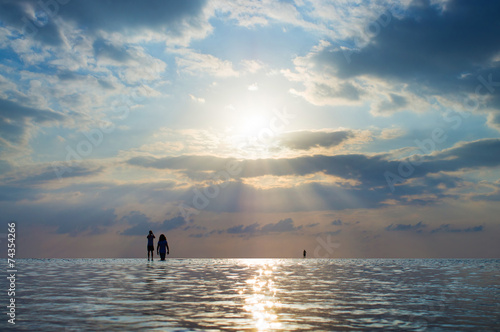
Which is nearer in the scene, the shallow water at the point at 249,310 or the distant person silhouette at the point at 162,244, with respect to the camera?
the shallow water at the point at 249,310

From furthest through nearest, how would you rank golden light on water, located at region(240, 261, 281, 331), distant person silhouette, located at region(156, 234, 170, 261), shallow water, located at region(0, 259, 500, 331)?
distant person silhouette, located at region(156, 234, 170, 261) < golden light on water, located at region(240, 261, 281, 331) < shallow water, located at region(0, 259, 500, 331)

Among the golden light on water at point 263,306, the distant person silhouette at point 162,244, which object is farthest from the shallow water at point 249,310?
the distant person silhouette at point 162,244

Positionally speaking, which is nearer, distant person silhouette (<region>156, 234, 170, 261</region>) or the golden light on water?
the golden light on water

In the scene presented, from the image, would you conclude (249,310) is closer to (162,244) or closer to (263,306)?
(263,306)

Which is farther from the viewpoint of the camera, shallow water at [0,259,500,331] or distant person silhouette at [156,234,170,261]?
distant person silhouette at [156,234,170,261]

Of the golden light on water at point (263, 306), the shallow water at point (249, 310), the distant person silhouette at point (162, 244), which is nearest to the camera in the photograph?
the shallow water at point (249, 310)

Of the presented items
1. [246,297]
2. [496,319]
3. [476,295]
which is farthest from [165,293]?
[476,295]

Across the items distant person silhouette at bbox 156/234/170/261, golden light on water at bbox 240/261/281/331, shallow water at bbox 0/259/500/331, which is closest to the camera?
shallow water at bbox 0/259/500/331

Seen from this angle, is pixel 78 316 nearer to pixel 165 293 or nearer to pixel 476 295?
pixel 165 293

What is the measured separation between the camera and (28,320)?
850 cm

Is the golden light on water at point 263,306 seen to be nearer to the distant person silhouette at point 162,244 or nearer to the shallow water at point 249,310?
the shallow water at point 249,310

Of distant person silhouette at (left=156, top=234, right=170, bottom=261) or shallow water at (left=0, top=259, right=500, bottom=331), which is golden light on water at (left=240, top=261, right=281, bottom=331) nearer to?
shallow water at (left=0, top=259, right=500, bottom=331)

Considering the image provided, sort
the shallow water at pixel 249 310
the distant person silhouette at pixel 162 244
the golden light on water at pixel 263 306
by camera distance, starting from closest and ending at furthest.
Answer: the shallow water at pixel 249 310, the golden light on water at pixel 263 306, the distant person silhouette at pixel 162 244

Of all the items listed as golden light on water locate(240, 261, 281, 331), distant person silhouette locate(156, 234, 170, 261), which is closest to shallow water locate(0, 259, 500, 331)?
golden light on water locate(240, 261, 281, 331)
